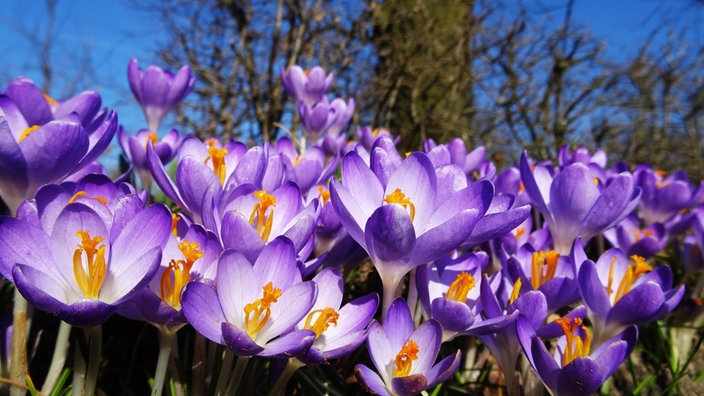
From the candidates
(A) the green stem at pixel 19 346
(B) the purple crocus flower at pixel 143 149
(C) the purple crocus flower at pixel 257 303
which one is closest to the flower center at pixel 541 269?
(C) the purple crocus flower at pixel 257 303

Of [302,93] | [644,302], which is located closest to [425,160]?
[644,302]

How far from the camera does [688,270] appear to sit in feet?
6.25

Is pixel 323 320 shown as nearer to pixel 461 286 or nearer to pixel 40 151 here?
pixel 461 286

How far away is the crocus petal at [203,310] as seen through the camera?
0.75 m

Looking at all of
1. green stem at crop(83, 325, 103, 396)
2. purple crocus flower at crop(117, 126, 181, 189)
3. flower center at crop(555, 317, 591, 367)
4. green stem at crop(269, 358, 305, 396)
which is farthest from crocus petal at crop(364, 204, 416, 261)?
purple crocus flower at crop(117, 126, 181, 189)

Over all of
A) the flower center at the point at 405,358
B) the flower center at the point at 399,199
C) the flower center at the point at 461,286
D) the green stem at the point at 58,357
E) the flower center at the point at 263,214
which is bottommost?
the green stem at the point at 58,357

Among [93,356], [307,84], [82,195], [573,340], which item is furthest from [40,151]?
[307,84]

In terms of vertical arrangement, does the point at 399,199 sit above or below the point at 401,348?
above

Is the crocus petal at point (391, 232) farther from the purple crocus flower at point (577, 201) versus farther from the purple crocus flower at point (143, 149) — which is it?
the purple crocus flower at point (143, 149)

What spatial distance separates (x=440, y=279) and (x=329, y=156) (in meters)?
1.24

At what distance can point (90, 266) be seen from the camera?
0.79m

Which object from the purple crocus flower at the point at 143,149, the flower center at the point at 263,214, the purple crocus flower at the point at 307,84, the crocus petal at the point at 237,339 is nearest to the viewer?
the crocus petal at the point at 237,339

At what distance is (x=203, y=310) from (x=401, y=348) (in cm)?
35

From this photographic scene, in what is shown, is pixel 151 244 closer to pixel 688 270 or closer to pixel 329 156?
pixel 329 156
